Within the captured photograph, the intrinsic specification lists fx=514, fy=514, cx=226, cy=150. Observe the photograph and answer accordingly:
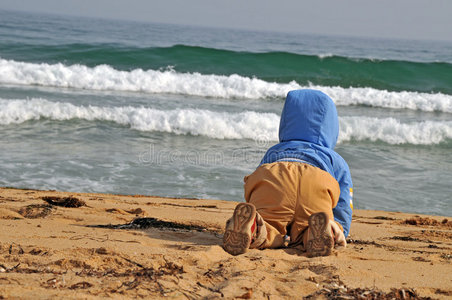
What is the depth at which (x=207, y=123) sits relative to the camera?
9805mm

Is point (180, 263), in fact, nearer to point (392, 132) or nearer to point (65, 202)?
point (65, 202)

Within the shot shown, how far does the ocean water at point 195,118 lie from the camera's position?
21.7 ft

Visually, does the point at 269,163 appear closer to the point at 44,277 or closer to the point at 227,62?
the point at 44,277

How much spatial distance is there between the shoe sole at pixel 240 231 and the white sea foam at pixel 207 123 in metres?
6.46

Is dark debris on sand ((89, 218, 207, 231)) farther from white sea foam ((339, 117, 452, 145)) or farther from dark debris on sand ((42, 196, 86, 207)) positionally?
white sea foam ((339, 117, 452, 145))

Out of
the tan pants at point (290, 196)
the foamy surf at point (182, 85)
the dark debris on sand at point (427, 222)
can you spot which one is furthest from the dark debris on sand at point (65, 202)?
the foamy surf at point (182, 85)

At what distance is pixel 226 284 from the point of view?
99.1 inches

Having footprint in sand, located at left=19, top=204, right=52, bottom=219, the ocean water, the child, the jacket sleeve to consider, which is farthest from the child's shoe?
the ocean water

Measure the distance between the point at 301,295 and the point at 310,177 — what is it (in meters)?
0.94

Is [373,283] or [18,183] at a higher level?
[373,283]

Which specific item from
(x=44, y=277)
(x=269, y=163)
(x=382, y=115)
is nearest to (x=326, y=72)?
(x=382, y=115)

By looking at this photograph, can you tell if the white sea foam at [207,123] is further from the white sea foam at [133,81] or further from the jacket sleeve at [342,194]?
the jacket sleeve at [342,194]

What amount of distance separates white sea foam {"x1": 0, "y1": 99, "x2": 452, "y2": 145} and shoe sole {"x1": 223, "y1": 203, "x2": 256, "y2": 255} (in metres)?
6.46

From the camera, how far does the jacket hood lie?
3.54m
